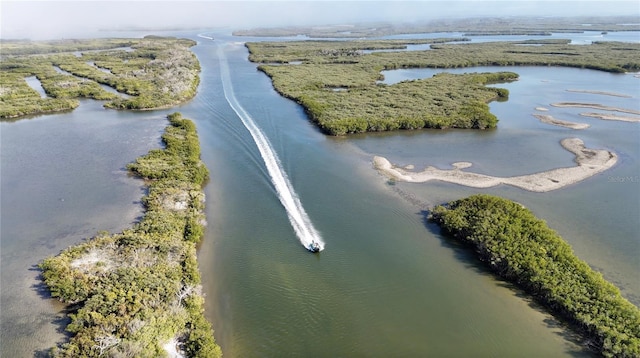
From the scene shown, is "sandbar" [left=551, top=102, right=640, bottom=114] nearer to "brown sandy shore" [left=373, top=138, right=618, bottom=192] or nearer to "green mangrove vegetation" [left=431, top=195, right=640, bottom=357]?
"brown sandy shore" [left=373, top=138, right=618, bottom=192]

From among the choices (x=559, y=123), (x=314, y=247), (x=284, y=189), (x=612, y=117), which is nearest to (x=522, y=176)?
(x=559, y=123)

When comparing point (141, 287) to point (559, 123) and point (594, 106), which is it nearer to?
point (559, 123)

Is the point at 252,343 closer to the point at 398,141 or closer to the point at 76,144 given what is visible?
the point at 398,141

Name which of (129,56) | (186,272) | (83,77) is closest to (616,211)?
(186,272)

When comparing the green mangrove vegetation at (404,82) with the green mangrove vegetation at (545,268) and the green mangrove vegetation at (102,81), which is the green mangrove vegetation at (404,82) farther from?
the green mangrove vegetation at (545,268)

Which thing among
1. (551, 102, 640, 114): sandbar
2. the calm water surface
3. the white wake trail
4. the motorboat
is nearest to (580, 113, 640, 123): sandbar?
the calm water surface
